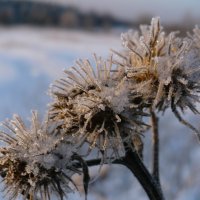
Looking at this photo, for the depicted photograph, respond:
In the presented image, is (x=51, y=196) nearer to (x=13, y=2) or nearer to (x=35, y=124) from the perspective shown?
(x=35, y=124)

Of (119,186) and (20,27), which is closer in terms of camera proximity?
(119,186)

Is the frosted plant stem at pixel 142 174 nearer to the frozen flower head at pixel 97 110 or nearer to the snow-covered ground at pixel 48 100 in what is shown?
the frozen flower head at pixel 97 110

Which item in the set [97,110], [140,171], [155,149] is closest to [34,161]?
[97,110]

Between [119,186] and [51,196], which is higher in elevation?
[119,186]

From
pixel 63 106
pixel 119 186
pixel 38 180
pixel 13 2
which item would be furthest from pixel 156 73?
pixel 13 2

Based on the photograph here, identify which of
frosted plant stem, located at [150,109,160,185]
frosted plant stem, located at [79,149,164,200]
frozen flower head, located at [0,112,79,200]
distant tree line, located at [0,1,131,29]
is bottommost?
frozen flower head, located at [0,112,79,200]

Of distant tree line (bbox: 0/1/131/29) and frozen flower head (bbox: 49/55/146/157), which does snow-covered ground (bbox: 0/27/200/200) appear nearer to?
frozen flower head (bbox: 49/55/146/157)

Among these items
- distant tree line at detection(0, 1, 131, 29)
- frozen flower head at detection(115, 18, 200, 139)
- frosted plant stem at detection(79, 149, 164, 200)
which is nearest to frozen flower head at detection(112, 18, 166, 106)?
frozen flower head at detection(115, 18, 200, 139)
